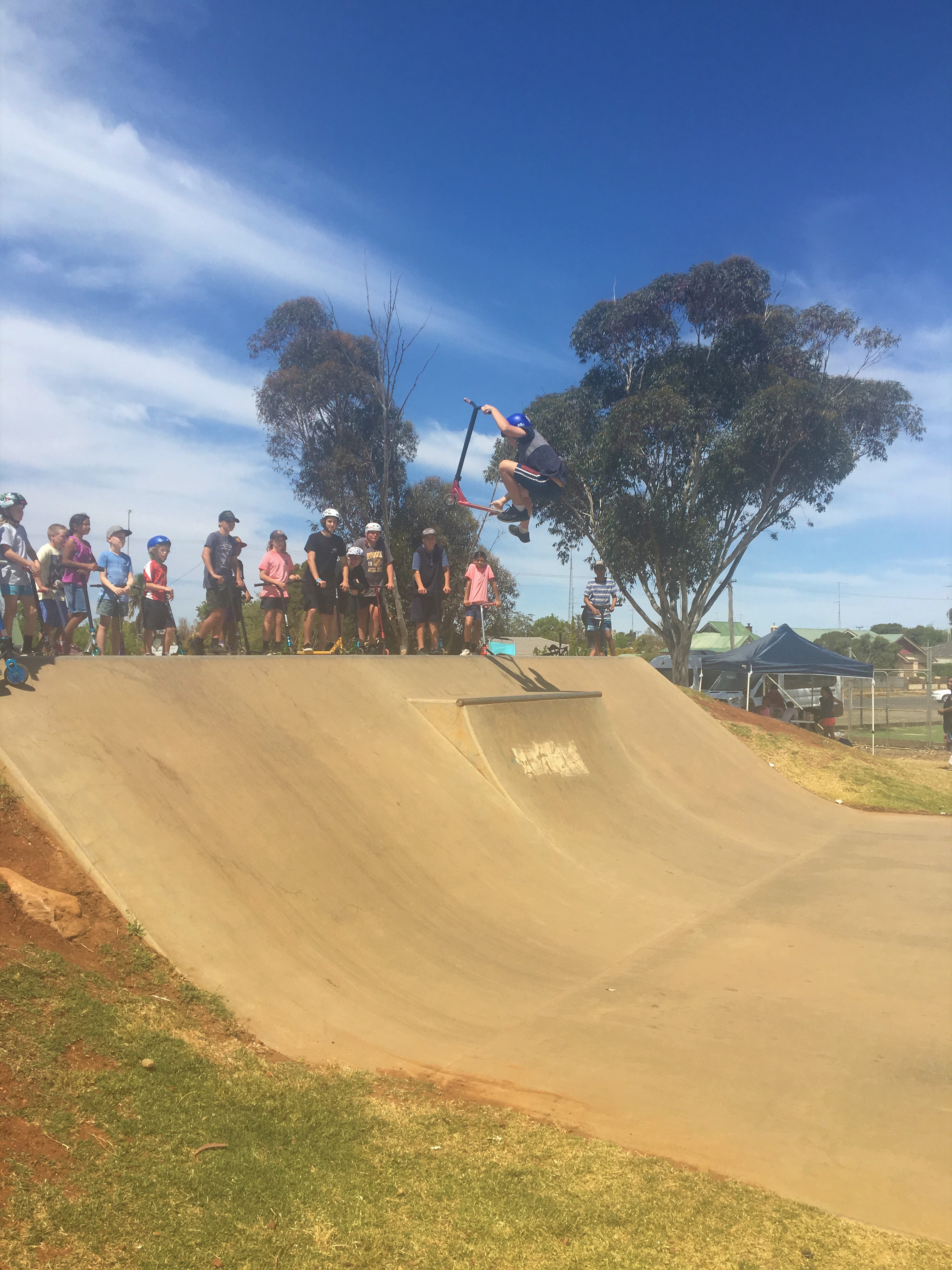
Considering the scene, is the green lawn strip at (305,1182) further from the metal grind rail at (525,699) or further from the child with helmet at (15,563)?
the metal grind rail at (525,699)

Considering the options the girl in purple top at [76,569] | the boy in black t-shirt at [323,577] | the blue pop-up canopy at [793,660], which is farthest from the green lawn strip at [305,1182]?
the blue pop-up canopy at [793,660]

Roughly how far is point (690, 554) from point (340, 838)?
19.3 metres

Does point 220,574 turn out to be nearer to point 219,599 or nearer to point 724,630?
point 219,599

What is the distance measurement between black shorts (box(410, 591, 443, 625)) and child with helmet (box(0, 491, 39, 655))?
5.26m

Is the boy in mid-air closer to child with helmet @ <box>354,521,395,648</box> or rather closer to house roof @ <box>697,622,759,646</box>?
child with helmet @ <box>354,521,395,648</box>

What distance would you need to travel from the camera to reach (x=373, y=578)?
1141cm

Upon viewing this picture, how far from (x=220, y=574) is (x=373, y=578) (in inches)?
88.0

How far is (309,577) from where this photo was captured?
426 inches

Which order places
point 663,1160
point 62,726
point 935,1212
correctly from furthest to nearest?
point 62,726, point 663,1160, point 935,1212

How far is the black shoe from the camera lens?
959 cm

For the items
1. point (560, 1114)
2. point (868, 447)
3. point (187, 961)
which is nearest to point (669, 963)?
point (560, 1114)

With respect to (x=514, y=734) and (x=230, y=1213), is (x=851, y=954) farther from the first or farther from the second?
(x=230, y=1213)

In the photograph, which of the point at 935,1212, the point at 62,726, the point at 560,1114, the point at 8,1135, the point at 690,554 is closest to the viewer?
the point at 8,1135

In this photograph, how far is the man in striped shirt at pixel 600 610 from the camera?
15555 mm
